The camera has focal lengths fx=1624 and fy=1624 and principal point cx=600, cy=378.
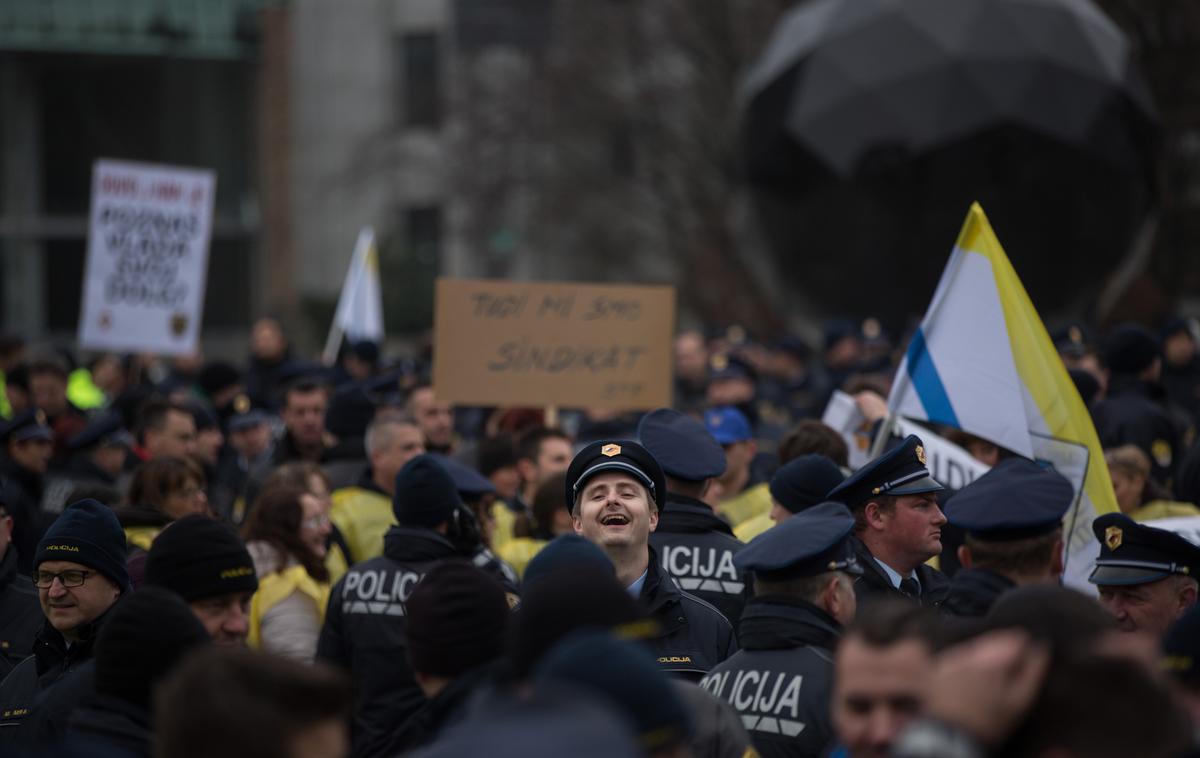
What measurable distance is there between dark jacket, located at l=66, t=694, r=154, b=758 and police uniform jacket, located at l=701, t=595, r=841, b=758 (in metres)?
1.59

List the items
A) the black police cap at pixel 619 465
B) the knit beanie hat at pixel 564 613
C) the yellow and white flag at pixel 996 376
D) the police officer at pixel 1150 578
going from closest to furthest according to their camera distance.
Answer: the knit beanie hat at pixel 564 613, the police officer at pixel 1150 578, the black police cap at pixel 619 465, the yellow and white flag at pixel 996 376

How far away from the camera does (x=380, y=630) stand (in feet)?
19.4

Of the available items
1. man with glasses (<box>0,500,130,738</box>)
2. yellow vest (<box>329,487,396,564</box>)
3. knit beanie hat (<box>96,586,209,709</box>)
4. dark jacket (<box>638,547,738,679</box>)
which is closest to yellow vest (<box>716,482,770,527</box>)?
yellow vest (<box>329,487,396,564</box>)

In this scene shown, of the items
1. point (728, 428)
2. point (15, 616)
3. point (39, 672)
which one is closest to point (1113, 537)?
point (728, 428)

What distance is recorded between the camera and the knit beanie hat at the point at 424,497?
20.1ft

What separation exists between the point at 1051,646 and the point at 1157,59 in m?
22.9

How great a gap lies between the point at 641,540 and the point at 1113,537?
159 cm

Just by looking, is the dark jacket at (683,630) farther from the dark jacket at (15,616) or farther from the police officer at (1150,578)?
the dark jacket at (15,616)

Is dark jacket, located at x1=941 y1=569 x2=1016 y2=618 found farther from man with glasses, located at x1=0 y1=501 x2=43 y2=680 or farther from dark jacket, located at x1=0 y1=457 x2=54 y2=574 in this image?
dark jacket, located at x1=0 y1=457 x2=54 y2=574

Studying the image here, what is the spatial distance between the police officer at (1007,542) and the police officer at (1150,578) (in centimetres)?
41

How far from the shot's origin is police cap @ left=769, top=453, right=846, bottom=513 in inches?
256

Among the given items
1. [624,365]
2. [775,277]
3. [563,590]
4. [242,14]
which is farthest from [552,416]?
[242,14]

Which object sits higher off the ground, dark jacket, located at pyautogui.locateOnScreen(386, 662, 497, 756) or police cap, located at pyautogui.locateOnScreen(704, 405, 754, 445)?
dark jacket, located at pyautogui.locateOnScreen(386, 662, 497, 756)

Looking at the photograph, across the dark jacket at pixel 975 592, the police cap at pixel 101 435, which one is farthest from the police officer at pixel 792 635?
the police cap at pixel 101 435
